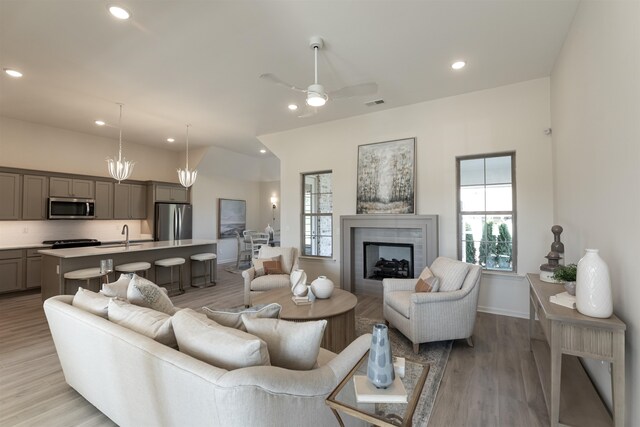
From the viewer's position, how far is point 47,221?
5.84 m

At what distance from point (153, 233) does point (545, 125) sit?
310 inches

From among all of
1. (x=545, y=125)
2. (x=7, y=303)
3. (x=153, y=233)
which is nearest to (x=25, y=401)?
(x=7, y=303)

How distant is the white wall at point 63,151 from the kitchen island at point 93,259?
226 cm

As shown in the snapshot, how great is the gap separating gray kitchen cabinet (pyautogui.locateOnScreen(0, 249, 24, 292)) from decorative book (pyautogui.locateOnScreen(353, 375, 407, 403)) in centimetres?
653

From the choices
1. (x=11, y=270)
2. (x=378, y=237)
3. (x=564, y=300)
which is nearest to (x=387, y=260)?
(x=378, y=237)

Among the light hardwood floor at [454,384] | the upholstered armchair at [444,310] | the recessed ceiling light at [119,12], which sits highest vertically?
the recessed ceiling light at [119,12]

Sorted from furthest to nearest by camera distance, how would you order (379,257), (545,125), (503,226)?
(379,257) < (503,226) < (545,125)

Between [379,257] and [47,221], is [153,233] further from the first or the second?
[379,257]

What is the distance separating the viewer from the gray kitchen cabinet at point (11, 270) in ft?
16.1

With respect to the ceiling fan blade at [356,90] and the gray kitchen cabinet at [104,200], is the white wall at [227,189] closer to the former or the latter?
the gray kitchen cabinet at [104,200]

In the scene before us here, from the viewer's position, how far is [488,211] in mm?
4273

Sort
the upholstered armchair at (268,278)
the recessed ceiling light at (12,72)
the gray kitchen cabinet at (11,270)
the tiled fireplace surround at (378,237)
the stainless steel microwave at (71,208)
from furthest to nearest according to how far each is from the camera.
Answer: the stainless steel microwave at (71,208) → the gray kitchen cabinet at (11,270) → the tiled fireplace surround at (378,237) → the upholstered armchair at (268,278) → the recessed ceiling light at (12,72)

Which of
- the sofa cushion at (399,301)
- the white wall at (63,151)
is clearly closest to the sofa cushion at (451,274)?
the sofa cushion at (399,301)

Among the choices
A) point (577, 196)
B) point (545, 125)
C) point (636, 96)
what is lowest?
point (577, 196)
